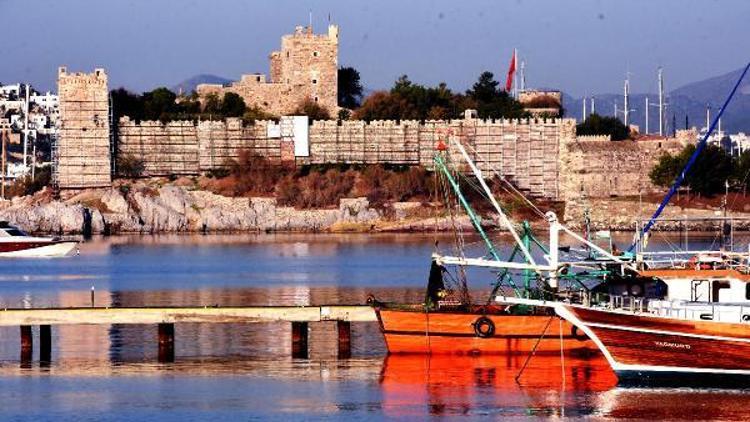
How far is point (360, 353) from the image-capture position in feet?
137

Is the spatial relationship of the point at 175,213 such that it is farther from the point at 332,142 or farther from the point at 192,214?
the point at 332,142

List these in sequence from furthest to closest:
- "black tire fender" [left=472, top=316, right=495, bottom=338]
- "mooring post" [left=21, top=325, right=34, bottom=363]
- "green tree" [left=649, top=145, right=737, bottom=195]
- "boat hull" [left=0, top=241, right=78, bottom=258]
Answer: "green tree" [left=649, top=145, right=737, bottom=195] < "boat hull" [left=0, top=241, right=78, bottom=258] < "mooring post" [left=21, top=325, right=34, bottom=363] < "black tire fender" [left=472, top=316, right=495, bottom=338]

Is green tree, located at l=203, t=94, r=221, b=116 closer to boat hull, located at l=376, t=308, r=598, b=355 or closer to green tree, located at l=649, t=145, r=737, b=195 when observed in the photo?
green tree, located at l=649, t=145, r=737, b=195

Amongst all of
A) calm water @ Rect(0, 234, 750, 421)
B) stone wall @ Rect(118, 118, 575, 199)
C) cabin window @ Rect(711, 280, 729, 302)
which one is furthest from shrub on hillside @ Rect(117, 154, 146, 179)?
cabin window @ Rect(711, 280, 729, 302)

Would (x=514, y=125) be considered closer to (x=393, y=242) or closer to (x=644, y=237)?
(x=393, y=242)

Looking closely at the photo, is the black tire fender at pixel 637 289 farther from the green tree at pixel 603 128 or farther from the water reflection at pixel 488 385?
the green tree at pixel 603 128

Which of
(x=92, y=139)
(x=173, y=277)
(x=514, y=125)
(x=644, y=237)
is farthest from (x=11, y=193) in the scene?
(x=644, y=237)

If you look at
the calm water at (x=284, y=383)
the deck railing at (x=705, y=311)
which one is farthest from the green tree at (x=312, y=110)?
the deck railing at (x=705, y=311)

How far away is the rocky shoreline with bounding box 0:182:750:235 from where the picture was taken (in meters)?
111

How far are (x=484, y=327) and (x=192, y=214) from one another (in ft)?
249

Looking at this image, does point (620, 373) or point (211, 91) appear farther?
point (211, 91)

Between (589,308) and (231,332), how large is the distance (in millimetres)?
14225

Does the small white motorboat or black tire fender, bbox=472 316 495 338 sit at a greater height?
the small white motorboat

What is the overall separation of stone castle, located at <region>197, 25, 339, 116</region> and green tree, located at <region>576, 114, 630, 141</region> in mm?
16578
